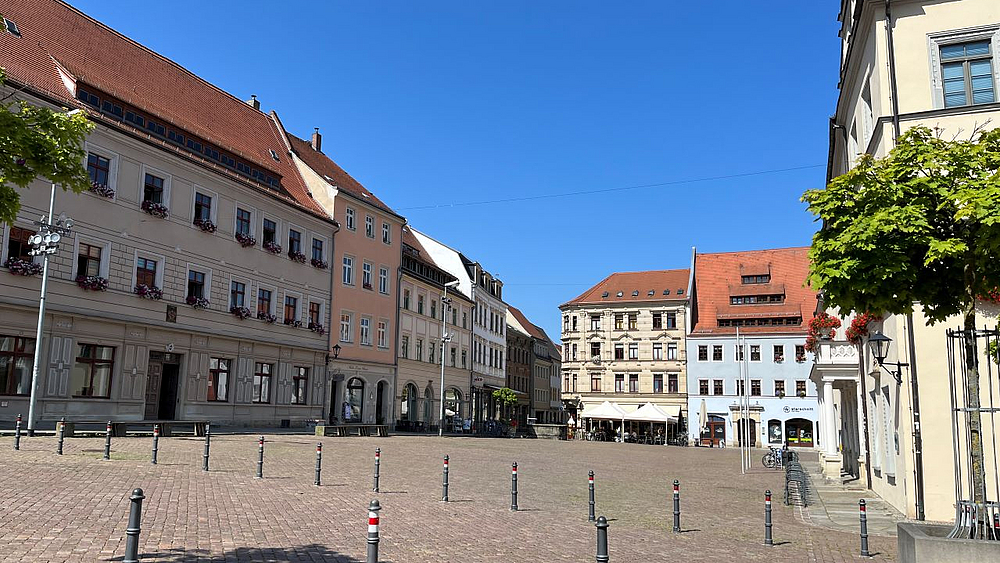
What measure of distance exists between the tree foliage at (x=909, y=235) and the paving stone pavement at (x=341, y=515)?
12.8 feet

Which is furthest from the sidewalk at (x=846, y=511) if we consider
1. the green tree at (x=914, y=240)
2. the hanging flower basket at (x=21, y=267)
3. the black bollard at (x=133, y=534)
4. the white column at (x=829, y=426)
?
the hanging flower basket at (x=21, y=267)

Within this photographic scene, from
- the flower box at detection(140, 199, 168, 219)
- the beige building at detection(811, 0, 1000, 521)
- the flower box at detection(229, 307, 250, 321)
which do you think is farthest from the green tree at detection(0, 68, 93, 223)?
the flower box at detection(229, 307, 250, 321)

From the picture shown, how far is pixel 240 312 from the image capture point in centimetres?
3766

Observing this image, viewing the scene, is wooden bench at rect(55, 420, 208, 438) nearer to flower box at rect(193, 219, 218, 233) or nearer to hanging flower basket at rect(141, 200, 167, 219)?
hanging flower basket at rect(141, 200, 167, 219)

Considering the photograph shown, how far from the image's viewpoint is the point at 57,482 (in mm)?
13945

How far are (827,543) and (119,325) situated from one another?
27.5 m

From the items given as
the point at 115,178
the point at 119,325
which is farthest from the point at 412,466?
the point at 115,178

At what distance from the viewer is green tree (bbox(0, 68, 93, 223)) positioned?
834 centimetres

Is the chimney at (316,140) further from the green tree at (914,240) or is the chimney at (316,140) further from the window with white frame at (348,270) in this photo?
the green tree at (914,240)

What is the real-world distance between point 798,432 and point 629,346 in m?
15.5

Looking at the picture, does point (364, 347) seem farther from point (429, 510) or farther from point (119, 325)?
point (429, 510)

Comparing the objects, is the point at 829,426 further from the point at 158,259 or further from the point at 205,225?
the point at 158,259

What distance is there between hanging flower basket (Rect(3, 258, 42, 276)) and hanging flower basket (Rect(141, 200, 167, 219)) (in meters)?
5.57

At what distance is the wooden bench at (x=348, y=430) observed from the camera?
35.2m
